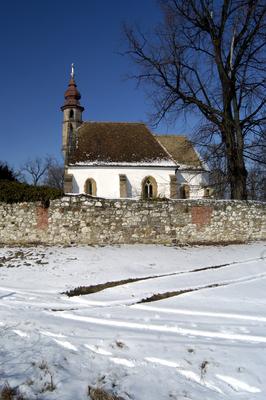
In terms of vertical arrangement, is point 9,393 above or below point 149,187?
below

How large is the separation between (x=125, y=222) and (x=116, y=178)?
43.0 ft

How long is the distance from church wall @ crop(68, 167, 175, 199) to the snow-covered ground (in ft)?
57.3

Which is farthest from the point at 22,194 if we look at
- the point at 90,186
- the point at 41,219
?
the point at 90,186

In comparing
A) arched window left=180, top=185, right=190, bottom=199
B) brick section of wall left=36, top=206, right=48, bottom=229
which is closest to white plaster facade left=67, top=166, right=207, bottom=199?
arched window left=180, top=185, right=190, bottom=199

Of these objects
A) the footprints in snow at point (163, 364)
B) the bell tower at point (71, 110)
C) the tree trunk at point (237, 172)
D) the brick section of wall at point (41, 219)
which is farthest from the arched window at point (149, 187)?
the footprints in snow at point (163, 364)

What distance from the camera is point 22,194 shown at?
48.8 feet

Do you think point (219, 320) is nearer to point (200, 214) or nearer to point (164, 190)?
point (200, 214)

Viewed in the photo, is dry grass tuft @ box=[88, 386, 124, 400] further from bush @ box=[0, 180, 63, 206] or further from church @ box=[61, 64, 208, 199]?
church @ box=[61, 64, 208, 199]

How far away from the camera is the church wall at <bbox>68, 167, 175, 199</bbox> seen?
27.5 m

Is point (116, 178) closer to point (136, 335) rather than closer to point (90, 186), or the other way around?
point (90, 186)

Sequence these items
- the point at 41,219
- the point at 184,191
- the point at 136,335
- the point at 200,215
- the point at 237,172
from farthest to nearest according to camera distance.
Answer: the point at 184,191, the point at 237,172, the point at 200,215, the point at 41,219, the point at 136,335

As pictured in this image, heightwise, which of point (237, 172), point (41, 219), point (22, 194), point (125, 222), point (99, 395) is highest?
point (237, 172)

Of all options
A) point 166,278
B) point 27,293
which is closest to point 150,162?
point 166,278

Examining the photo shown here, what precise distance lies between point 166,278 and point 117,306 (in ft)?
9.59
